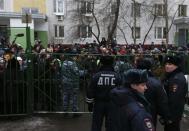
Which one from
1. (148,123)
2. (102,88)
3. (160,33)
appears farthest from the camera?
(160,33)

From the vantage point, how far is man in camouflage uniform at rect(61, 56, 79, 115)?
10192mm

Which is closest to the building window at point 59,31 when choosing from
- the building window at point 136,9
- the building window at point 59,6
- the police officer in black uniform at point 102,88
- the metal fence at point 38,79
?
the building window at point 59,6

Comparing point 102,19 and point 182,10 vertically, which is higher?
point 182,10

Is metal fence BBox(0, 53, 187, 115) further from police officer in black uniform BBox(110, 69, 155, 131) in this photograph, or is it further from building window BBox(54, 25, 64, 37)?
building window BBox(54, 25, 64, 37)

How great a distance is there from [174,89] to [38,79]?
451cm

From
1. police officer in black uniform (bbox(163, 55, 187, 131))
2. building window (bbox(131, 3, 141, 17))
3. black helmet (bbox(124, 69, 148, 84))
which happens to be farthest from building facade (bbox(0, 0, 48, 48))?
black helmet (bbox(124, 69, 148, 84))

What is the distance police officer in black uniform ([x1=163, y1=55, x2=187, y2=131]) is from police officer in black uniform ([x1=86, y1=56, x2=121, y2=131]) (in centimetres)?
108

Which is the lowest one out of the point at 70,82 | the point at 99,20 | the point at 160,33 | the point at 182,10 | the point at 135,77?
the point at 70,82

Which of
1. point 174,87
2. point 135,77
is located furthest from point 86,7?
point 135,77

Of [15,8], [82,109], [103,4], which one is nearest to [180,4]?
[103,4]

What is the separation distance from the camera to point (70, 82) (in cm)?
1032

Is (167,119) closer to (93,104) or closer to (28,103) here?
(93,104)

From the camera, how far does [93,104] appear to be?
24.6ft

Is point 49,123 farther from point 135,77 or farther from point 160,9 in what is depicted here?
point 160,9
